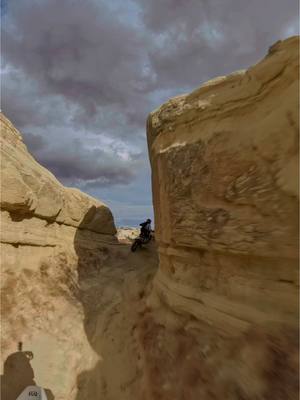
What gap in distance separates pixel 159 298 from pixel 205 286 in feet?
6.52

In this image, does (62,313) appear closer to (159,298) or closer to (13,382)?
(13,382)

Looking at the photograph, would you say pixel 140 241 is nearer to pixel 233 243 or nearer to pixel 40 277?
pixel 40 277

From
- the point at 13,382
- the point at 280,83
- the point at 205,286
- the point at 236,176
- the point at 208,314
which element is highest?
the point at 280,83

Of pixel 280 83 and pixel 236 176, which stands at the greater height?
pixel 280 83

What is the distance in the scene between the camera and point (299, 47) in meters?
4.65

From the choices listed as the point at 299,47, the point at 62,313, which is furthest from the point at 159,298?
the point at 299,47

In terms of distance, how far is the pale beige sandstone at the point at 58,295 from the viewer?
6859 mm

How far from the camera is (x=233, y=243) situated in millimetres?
5488

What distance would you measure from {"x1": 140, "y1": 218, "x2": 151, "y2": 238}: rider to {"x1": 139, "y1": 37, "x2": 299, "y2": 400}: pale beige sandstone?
21.9 feet

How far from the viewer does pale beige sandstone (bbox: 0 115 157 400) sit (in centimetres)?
686

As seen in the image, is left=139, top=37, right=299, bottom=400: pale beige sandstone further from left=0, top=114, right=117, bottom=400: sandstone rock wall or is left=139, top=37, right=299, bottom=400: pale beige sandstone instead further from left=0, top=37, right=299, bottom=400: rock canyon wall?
left=0, top=114, right=117, bottom=400: sandstone rock wall

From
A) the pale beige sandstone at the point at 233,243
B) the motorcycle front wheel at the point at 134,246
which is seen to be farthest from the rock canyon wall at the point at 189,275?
the motorcycle front wheel at the point at 134,246

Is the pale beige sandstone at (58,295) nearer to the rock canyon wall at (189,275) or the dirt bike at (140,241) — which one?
the rock canyon wall at (189,275)

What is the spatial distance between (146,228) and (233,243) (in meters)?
8.97
